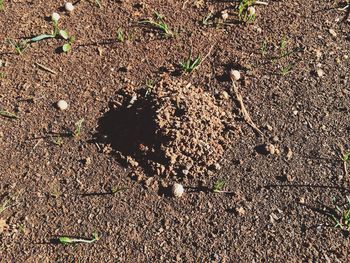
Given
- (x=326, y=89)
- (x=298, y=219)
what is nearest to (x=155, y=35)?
(x=326, y=89)

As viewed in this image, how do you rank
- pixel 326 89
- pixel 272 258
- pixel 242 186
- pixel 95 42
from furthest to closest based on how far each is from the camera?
1. pixel 95 42
2. pixel 326 89
3. pixel 242 186
4. pixel 272 258

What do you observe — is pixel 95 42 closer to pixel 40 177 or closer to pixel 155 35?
pixel 155 35

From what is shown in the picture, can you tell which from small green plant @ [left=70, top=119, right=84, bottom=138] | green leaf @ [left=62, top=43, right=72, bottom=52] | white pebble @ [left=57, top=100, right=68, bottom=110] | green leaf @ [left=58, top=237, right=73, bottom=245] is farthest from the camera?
green leaf @ [left=62, top=43, right=72, bottom=52]

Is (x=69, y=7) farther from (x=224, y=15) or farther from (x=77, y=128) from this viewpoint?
(x=224, y=15)

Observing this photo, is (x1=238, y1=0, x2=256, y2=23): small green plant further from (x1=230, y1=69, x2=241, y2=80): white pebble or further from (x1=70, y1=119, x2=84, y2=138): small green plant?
(x1=70, y1=119, x2=84, y2=138): small green plant

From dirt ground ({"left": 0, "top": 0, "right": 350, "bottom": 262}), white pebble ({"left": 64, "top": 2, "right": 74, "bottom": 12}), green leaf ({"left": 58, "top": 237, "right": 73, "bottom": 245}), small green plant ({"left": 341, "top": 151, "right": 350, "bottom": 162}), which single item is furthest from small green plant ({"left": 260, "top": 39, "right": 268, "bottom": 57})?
green leaf ({"left": 58, "top": 237, "right": 73, "bottom": 245})

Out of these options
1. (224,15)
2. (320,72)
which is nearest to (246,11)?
(224,15)

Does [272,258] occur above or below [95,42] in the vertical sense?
below

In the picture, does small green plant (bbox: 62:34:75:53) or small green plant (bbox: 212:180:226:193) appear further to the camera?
small green plant (bbox: 62:34:75:53)
